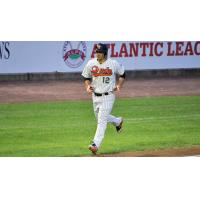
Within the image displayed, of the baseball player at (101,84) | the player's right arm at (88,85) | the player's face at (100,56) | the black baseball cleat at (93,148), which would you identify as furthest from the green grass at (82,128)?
the player's face at (100,56)

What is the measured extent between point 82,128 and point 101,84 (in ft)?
2.40

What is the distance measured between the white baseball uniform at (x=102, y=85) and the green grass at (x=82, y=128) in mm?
190

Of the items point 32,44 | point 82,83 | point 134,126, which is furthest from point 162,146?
point 32,44

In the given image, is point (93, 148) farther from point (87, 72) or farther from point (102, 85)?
point (87, 72)

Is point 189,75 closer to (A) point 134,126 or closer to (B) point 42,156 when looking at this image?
(A) point 134,126

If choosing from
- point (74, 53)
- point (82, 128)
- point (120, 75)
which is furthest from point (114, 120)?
point (74, 53)

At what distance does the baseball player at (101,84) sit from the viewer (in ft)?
44.9

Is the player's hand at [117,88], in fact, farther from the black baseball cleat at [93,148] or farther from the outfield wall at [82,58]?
the black baseball cleat at [93,148]

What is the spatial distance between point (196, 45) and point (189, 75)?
651 mm

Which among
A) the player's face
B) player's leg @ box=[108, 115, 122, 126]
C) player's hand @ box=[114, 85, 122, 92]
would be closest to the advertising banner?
the player's face

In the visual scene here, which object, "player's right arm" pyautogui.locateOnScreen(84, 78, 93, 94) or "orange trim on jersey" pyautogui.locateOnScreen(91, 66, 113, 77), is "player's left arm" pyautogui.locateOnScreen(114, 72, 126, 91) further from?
"player's right arm" pyautogui.locateOnScreen(84, 78, 93, 94)

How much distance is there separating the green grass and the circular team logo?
1.96 feet

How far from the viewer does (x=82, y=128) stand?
45.9 ft

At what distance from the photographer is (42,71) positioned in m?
14.4
